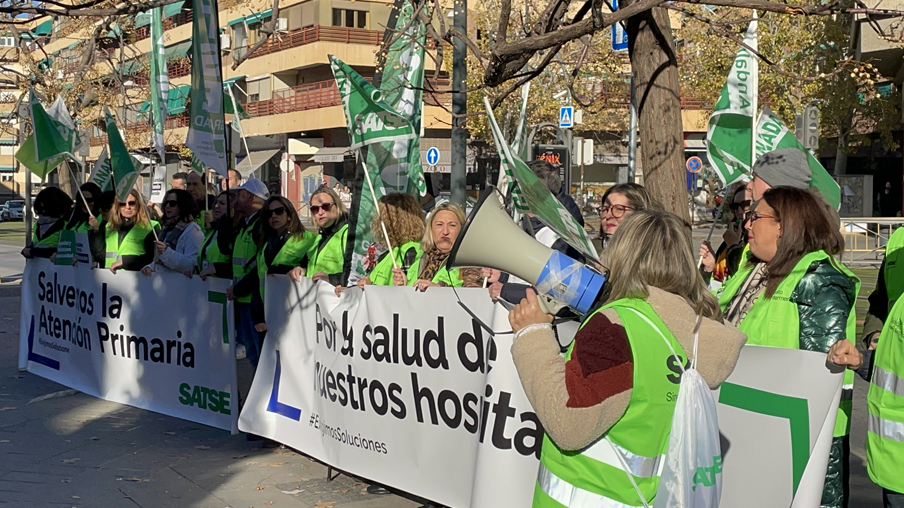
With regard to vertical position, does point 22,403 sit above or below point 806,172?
below

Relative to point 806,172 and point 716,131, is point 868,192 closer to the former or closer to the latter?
point 716,131

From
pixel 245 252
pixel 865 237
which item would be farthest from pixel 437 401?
pixel 865 237

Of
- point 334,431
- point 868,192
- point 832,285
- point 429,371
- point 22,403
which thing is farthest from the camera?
point 868,192

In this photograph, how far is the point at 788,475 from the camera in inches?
146

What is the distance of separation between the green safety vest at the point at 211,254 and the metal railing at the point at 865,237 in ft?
61.7

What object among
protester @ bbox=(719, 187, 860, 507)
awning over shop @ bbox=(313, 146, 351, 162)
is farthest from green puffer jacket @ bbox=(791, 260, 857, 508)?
awning over shop @ bbox=(313, 146, 351, 162)

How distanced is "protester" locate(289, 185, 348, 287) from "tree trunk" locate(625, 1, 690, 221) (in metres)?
2.13

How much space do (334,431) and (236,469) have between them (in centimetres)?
93

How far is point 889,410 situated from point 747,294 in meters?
0.72

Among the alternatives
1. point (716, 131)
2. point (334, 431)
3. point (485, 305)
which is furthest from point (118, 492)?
point (716, 131)

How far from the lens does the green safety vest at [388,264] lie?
19.7 feet

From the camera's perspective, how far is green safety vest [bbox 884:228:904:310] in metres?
4.61

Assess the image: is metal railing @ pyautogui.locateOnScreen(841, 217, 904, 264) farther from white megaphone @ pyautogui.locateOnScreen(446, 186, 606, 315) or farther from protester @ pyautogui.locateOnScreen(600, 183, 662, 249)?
Answer: white megaphone @ pyautogui.locateOnScreen(446, 186, 606, 315)

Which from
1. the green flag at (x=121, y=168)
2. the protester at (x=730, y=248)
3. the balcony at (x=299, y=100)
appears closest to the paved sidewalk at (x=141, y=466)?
the green flag at (x=121, y=168)
